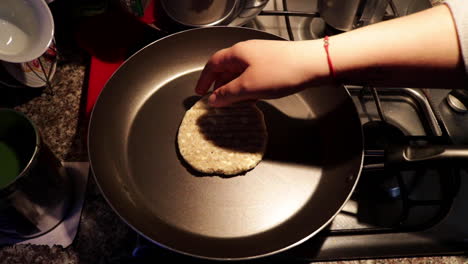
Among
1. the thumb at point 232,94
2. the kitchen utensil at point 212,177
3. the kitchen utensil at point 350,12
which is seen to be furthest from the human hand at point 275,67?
the kitchen utensil at point 350,12

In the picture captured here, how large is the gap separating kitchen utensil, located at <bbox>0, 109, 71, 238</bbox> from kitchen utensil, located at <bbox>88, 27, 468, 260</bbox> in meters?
0.09

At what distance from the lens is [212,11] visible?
922 millimetres

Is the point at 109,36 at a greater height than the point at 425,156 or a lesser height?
lesser

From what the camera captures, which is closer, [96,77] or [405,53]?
[405,53]

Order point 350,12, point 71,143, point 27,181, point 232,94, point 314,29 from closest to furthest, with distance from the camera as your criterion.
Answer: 1. point 27,181
2. point 232,94
3. point 71,143
4. point 350,12
5. point 314,29

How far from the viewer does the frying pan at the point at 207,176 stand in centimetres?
69

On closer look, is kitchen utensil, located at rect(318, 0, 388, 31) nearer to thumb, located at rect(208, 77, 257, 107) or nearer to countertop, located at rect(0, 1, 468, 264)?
thumb, located at rect(208, 77, 257, 107)

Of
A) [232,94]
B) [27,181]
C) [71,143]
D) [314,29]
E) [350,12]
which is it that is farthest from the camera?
[314,29]

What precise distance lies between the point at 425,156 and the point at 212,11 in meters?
0.64

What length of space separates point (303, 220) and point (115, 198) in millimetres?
397

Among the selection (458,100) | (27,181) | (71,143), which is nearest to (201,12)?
(71,143)

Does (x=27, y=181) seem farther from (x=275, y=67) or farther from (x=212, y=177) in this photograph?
(x=275, y=67)

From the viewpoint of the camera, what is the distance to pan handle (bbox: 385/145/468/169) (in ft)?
1.92

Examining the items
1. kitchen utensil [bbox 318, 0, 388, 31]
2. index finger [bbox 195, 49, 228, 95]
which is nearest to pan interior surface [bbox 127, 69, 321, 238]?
A: index finger [bbox 195, 49, 228, 95]
